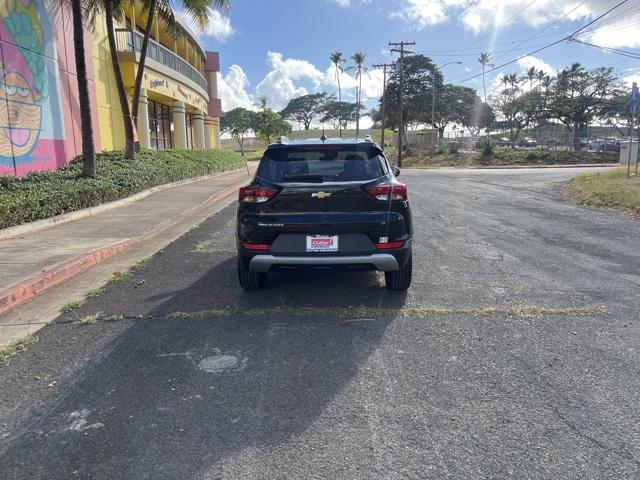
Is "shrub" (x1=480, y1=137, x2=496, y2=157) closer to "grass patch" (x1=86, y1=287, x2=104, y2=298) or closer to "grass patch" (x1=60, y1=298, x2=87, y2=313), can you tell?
"grass patch" (x1=86, y1=287, x2=104, y2=298)

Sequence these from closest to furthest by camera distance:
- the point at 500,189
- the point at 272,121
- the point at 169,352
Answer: the point at 169,352 < the point at 500,189 < the point at 272,121

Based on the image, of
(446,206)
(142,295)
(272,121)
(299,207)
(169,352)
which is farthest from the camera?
(272,121)

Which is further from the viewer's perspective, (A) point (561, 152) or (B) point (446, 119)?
(B) point (446, 119)

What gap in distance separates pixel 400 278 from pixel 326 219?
3.79 ft

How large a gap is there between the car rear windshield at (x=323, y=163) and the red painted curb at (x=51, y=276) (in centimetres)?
303

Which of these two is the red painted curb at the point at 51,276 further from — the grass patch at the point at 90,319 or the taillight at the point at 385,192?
the taillight at the point at 385,192

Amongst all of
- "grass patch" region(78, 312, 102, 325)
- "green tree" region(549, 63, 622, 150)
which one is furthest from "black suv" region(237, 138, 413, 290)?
"green tree" region(549, 63, 622, 150)

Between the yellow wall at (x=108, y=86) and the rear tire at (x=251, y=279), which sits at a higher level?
the yellow wall at (x=108, y=86)

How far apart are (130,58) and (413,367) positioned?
67.1ft

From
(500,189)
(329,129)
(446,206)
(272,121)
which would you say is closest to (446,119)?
(272,121)

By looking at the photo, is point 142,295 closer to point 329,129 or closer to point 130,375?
point 130,375

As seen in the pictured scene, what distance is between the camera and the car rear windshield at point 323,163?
5.22 meters

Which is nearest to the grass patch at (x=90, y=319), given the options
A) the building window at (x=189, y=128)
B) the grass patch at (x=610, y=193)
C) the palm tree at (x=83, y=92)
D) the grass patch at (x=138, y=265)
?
the grass patch at (x=138, y=265)

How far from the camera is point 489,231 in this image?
32.2ft
